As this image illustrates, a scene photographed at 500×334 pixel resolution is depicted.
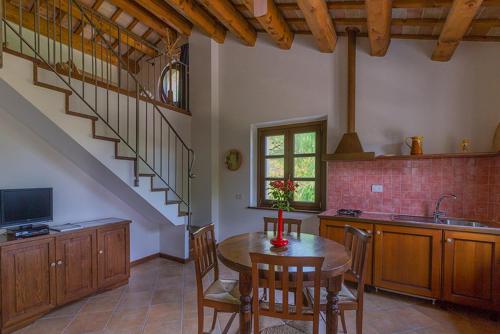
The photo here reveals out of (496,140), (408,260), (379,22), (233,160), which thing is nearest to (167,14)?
(233,160)

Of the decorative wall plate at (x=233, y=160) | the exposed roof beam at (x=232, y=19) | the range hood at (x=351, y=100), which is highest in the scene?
the exposed roof beam at (x=232, y=19)

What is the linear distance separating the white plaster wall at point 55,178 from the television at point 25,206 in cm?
24

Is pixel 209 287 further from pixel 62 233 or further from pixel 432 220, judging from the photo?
pixel 432 220

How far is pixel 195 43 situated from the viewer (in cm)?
468

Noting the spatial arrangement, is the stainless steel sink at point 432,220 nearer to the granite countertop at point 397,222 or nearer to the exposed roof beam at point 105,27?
the granite countertop at point 397,222

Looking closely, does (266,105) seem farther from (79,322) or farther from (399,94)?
(79,322)

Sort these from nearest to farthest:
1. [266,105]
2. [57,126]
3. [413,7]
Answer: [57,126], [413,7], [266,105]

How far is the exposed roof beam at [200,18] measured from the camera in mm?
3496

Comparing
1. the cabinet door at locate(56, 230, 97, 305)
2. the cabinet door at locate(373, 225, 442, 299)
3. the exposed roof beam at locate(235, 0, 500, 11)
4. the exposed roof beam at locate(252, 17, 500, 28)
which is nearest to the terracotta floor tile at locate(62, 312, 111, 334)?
the cabinet door at locate(56, 230, 97, 305)

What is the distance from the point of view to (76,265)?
9.31 ft

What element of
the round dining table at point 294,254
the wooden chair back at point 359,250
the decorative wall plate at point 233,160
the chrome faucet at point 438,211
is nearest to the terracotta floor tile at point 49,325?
the round dining table at point 294,254

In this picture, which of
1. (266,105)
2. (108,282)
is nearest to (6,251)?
(108,282)

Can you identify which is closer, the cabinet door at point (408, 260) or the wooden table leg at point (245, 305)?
the wooden table leg at point (245, 305)

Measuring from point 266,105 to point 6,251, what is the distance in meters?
3.41
